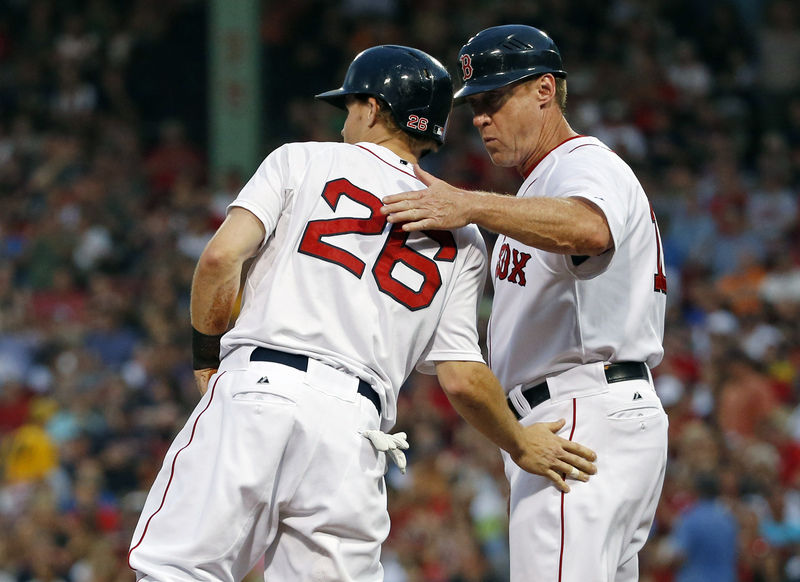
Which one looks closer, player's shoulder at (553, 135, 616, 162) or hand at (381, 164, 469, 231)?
hand at (381, 164, 469, 231)

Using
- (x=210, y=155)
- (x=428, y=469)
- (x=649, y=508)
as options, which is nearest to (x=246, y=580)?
(x=428, y=469)

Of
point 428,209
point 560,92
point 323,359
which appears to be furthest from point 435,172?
point 323,359

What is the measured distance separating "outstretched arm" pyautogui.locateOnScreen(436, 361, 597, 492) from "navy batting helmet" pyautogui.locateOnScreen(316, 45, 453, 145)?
2.54 ft

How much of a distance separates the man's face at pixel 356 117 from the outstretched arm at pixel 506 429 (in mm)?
775

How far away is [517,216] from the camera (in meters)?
3.47

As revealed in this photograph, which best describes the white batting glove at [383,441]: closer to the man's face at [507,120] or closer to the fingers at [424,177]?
the fingers at [424,177]

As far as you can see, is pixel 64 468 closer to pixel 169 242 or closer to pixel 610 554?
pixel 169 242

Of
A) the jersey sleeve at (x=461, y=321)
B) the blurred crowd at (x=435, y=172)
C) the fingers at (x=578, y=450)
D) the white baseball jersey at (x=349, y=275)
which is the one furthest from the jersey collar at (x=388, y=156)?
the blurred crowd at (x=435, y=172)

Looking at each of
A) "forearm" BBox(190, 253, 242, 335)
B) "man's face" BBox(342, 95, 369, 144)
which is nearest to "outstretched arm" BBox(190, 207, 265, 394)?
"forearm" BBox(190, 253, 242, 335)

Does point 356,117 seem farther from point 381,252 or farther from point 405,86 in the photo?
point 381,252

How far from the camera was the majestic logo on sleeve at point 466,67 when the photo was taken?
4.00 metres

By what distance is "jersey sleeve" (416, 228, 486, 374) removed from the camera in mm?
3709

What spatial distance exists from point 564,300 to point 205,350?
3.75 feet

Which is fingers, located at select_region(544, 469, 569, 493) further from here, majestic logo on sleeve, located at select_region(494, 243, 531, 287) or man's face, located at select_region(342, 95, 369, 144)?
man's face, located at select_region(342, 95, 369, 144)
